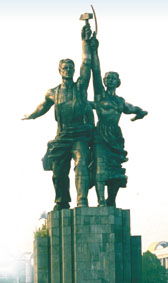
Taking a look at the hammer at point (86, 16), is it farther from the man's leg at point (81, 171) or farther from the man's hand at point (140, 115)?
the man's leg at point (81, 171)

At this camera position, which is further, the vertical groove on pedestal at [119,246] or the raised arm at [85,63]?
the raised arm at [85,63]

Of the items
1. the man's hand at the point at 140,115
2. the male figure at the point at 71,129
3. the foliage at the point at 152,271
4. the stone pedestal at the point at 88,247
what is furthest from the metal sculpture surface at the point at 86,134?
the foliage at the point at 152,271

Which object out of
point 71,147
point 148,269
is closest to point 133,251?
point 71,147

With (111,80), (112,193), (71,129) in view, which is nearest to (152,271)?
(112,193)

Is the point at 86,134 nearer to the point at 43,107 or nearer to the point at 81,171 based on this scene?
the point at 81,171

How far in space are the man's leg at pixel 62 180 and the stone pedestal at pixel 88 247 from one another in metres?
0.68

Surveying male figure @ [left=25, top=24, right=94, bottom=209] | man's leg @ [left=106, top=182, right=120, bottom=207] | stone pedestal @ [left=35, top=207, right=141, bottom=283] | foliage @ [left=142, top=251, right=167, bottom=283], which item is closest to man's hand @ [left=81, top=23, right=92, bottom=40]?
male figure @ [left=25, top=24, right=94, bottom=209]

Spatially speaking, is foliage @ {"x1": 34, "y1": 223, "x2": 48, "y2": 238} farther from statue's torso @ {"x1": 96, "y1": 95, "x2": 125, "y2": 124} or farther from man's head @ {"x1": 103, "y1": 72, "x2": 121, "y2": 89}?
man's head @ {"x1": 103, "y1": 72, "x2": 121, "y2": 89}

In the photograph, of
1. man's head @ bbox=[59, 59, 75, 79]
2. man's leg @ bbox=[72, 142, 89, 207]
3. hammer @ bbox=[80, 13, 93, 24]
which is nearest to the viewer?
man's leg @ bbox=[72, 142, 89, 207]

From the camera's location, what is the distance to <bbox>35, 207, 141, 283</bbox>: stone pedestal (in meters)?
39.6

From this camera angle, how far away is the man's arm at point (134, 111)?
4172 cm

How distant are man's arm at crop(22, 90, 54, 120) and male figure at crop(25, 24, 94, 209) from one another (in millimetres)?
32

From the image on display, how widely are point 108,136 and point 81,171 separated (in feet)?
4.75

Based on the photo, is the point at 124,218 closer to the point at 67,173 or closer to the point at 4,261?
the point at 67,173
